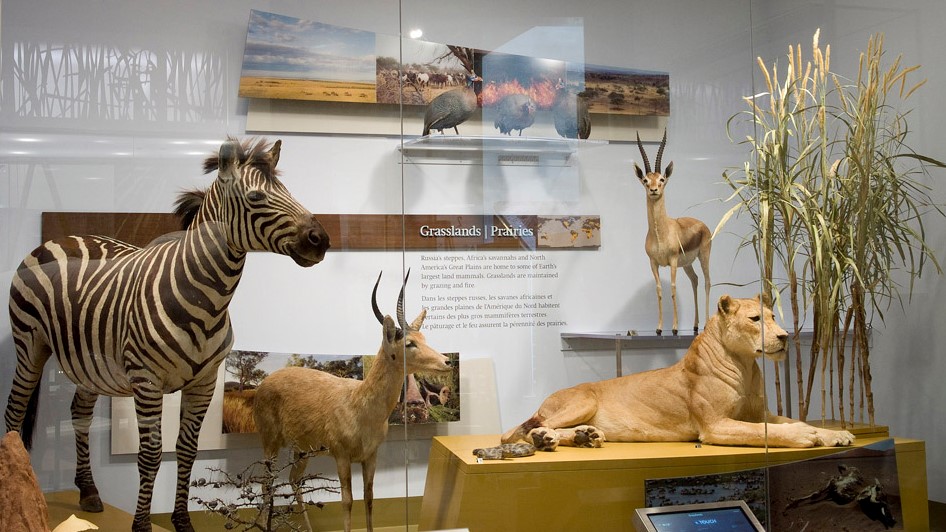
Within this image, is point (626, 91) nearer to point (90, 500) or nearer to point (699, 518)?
point (699, 518)

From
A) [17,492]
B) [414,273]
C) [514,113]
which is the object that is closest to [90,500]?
[17,492]

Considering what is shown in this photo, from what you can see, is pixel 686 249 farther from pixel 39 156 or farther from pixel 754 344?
pixel 39 156

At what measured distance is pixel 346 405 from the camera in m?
2.38

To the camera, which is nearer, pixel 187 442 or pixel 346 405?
pixel 187 442

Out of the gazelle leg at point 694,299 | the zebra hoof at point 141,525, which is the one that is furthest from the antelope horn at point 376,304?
the gazelle leg at point 694,299

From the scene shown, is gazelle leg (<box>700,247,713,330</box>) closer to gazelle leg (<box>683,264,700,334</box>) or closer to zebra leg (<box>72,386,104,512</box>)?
gazelle leg (<box>683,264,700,334</box>)

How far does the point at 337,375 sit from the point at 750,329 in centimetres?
139

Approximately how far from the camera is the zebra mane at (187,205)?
227cm

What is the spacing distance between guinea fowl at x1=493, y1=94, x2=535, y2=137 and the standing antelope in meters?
0.39

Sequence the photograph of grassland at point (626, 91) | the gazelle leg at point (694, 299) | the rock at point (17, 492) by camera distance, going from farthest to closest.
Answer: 1. the gazelle leg at point (694, 299)
2. the photograph of grassland at point (626, 91)
3. the rock at point (17, 492)

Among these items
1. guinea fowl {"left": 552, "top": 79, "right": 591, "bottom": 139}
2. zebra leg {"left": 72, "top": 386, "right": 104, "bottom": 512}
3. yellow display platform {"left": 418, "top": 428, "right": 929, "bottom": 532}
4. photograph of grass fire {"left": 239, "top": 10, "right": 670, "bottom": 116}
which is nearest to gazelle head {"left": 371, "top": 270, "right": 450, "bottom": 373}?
yellow display platform {"left": 418, "top": 428, "right": 929, "bottom": 532}

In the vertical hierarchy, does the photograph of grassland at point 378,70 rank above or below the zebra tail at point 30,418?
above

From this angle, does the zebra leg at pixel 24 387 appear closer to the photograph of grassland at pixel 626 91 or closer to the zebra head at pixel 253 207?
the zebra head at pixel 253 207

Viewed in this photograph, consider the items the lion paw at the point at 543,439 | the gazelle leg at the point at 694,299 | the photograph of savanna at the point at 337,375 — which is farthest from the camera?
the gazelle leg at the point at 694,299
